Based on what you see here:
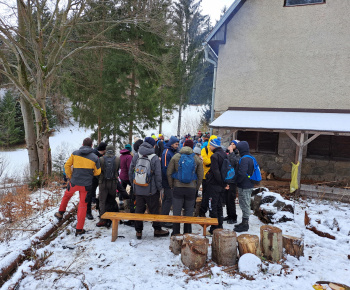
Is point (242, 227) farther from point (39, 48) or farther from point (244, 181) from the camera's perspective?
point (39, 48)

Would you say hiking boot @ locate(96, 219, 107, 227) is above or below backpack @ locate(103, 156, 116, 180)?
below

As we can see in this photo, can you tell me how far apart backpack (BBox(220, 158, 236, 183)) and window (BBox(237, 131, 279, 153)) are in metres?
5.64

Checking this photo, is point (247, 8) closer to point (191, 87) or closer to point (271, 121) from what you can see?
point (271, 121)

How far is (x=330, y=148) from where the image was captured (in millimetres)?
9141

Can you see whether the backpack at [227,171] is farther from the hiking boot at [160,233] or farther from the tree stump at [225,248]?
the hiking boot at [160,233]

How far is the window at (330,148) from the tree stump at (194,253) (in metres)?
7.72

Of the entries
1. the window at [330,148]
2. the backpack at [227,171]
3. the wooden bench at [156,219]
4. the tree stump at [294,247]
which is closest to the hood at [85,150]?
the wooden bench at [156,219]

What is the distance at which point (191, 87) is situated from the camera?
22984 millimetres

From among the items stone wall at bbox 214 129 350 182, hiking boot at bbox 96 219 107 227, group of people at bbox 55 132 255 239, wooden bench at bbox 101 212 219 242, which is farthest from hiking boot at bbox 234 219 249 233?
stone wall at bbox 214 129 350 182

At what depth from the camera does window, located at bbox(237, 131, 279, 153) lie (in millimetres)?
9734

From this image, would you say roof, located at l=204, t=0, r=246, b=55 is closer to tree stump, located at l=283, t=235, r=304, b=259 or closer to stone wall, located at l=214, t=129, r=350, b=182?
stone wall, located at l=214, t=129, r=350, b=182

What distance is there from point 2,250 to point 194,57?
73.3ft

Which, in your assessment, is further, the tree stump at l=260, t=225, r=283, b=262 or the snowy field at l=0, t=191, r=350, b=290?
the tree stump at l=260, t=225, r=283, b=262

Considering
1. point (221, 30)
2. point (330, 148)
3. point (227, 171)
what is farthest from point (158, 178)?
point (330, 148)
